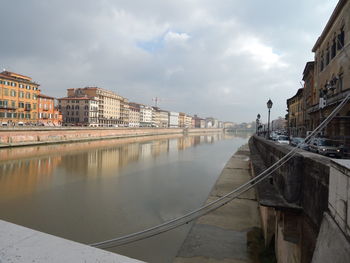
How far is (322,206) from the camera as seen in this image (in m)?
3.63

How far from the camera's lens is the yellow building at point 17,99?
163ft

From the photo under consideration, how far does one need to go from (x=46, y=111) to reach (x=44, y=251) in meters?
70.7

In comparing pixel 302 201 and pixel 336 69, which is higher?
pixel 336 69

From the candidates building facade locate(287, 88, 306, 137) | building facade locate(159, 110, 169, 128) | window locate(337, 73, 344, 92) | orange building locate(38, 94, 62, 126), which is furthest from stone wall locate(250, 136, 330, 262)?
building facade locate(159, 110, 169, 128)

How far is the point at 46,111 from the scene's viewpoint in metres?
62.1

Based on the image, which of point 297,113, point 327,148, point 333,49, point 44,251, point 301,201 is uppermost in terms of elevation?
point 333,49

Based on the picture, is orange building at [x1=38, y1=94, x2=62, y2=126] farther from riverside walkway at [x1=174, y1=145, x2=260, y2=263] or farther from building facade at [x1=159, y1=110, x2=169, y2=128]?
building facade at [x1=159, y1=110, x2=169, y2=128]

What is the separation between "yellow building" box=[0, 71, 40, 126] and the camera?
4978 centimetres

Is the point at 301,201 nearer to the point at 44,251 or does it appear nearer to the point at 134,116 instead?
the point at 44,251

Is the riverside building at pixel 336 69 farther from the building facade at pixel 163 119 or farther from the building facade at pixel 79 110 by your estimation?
the building facade at pixel 163 119

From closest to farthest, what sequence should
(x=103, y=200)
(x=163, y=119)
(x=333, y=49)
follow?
(x=103, y=200) → (x=333, y=49) → (x=163, y=119)

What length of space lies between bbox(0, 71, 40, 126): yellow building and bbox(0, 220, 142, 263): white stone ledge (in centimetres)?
5903

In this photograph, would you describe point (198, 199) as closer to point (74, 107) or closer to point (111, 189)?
point (111, 189)

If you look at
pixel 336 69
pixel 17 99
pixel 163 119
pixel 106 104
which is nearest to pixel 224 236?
pixel 336 69
